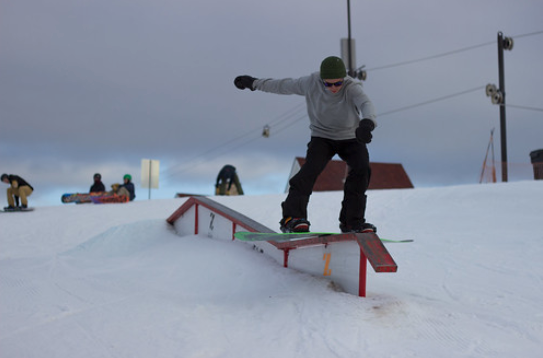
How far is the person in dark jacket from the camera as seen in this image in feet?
47.4

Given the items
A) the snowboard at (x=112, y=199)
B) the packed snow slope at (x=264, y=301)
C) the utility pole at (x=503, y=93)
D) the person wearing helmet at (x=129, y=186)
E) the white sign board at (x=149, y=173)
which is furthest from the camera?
the white sign board at (x=149, y=173)

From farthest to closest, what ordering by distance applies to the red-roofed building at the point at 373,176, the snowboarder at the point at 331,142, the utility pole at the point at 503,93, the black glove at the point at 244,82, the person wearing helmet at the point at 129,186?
the red-roofed building at the point at 373,176
the utility pole at the point at 503,93
the person wearing helmet at the point at 129,186
the black glove at the point at 244,82
the snowboarder at the point at 331,142

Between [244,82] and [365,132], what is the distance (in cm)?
158

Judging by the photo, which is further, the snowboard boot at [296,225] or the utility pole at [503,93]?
the utility pole at [503,93]

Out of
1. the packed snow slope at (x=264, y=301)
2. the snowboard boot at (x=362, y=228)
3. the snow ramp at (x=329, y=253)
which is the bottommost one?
the packed snow slope at (x=264, y=301)

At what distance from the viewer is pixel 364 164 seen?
4.32 metres

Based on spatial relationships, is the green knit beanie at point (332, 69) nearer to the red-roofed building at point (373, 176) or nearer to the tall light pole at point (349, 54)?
the tall light pole at point (349, 54)

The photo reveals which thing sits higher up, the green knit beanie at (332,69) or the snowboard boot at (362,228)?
the green knit beanie at (332,69)

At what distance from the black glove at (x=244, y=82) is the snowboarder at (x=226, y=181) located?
12.0 m

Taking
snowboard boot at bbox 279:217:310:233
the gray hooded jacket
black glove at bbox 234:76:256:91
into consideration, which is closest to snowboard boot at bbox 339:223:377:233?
snowboard boot at bbox 279:217:310:233

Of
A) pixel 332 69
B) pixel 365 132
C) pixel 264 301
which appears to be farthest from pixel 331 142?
pixel 264 301

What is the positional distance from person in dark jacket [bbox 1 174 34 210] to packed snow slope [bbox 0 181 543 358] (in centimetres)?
700

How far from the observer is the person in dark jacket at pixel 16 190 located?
1445cm

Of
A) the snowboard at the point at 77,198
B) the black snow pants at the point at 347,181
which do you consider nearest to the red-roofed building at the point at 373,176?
the snowboard at the point at 77,198
